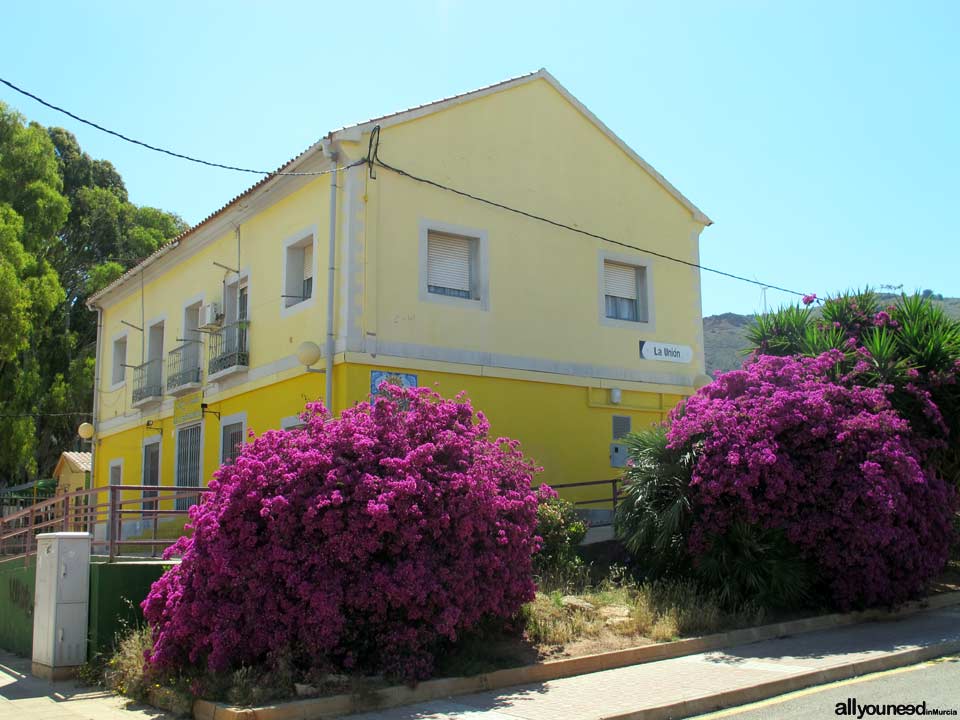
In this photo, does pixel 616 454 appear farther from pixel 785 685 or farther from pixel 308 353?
pixel 785 685

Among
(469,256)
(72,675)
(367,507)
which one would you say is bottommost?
(72,675)

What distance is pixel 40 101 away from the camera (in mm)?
10930

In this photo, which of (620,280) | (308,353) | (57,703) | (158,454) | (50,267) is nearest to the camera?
(57,703)

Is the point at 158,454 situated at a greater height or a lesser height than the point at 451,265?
lesser

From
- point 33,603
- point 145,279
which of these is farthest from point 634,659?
point 145,279

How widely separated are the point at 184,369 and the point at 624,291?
9.68 meters

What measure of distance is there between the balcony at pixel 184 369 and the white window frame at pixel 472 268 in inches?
247

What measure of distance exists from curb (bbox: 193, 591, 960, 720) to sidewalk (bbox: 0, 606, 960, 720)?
0.08 ft

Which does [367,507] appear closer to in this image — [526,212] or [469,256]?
[469,256]

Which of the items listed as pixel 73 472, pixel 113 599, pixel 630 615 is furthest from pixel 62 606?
pixel 73 472

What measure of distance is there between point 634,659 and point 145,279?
58.1 ft

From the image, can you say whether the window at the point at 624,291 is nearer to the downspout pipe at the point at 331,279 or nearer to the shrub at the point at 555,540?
the downspout pipe at the point at 331,279

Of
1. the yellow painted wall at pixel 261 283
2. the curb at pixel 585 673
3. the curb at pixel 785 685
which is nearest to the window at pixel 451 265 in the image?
the yellow painted wall at pixel 261 283

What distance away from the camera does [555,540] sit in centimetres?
1222
